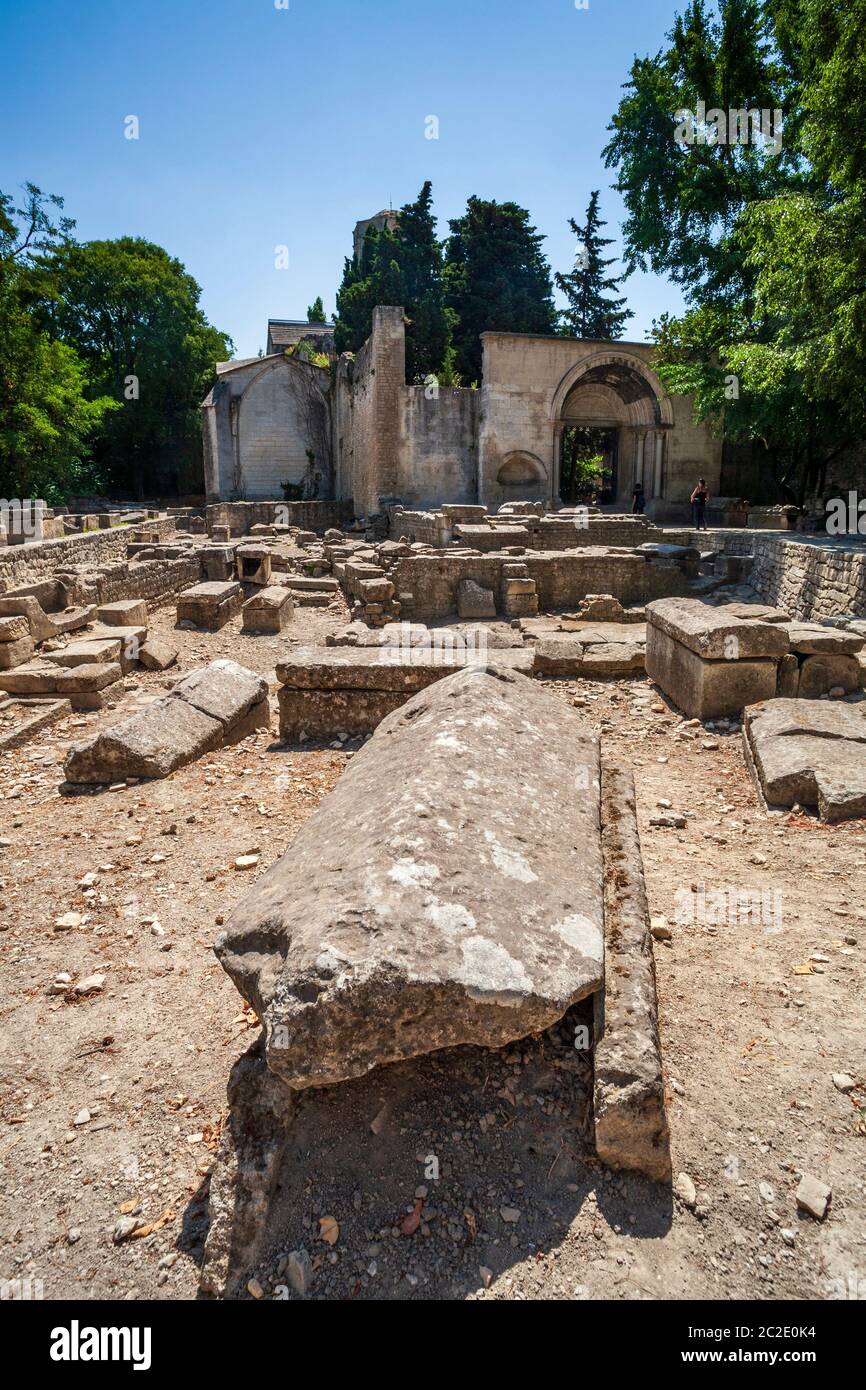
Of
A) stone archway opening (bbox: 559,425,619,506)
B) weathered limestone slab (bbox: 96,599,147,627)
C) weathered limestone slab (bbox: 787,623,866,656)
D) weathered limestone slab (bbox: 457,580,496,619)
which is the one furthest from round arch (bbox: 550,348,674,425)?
weathered limestone slab (bbox: 787,623,866,656)

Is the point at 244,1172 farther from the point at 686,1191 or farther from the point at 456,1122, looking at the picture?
the point at 686,1191

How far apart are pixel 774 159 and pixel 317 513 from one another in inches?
583

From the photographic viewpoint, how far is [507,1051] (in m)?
2.16

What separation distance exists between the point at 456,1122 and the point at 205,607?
963cm

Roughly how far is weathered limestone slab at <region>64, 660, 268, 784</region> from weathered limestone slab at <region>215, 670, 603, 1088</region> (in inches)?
102

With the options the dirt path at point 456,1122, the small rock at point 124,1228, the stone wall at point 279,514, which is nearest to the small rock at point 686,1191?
the dirt path at point 456,1122

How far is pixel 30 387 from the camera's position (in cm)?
1995

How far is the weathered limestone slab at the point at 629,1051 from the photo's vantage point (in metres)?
1.85

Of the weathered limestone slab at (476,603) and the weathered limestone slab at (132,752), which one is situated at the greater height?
the weathered limestone slab at (476,603)

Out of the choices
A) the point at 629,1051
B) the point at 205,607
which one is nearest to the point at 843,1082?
the point at 629,1051

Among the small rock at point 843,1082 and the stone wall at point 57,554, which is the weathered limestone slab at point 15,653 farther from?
the small rock at point 843,1082

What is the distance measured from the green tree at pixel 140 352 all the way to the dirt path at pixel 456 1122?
3409 cm

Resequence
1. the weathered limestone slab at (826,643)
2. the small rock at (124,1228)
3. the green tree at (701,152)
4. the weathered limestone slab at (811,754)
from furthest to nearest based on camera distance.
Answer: the green tree at (701,152)
the weathered limestone slab at (826,643)
the weathered limestone slab at (811,754)
the small rock at (124,1228)

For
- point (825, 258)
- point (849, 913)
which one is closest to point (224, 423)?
point (825, 258)
